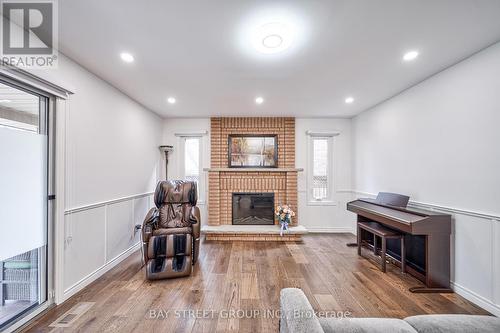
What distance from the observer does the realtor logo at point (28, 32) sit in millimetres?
1569

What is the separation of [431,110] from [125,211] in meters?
4.44

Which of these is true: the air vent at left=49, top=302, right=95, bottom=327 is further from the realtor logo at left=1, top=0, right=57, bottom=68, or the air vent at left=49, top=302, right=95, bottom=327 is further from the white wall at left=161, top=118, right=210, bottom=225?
the white wall at left=161, top=118, right=210, bottom=225

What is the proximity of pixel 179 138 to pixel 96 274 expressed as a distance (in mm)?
2911

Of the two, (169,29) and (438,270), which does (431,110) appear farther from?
(169,29)

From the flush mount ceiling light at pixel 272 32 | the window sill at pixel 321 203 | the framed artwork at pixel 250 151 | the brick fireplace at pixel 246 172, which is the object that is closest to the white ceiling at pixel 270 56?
the flush mount ceiling light at pixel 272 32

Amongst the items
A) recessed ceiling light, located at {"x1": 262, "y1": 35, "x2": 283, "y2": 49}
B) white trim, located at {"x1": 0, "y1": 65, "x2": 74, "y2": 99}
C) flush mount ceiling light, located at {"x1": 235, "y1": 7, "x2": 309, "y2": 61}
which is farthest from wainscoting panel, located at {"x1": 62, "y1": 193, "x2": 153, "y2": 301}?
recessed ceiling light, located at {"x1": 262, "y1": 35, "x2": 283, "y2": 49}

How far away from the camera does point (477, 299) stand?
2113 millimetres

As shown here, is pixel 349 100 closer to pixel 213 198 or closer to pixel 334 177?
pixel 334 177

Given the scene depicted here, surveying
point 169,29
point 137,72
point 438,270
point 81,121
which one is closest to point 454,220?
point 438,270

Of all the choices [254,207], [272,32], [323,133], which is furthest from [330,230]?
[272,32]

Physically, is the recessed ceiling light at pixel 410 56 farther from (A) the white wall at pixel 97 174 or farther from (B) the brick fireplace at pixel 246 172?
(A) the white wall at pixel 97 174

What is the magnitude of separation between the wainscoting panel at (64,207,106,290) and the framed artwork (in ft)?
8.52

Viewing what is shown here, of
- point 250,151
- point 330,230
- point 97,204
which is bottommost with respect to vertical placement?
point 330,230

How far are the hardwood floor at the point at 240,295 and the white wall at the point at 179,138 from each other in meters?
1.87
